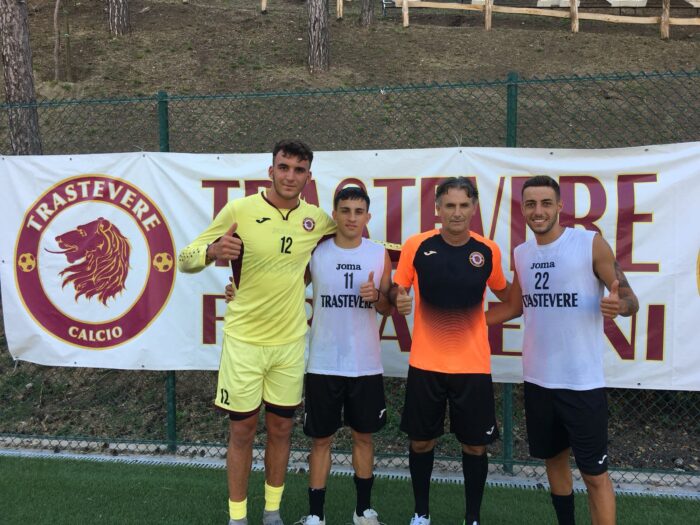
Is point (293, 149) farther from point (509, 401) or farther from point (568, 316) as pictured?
point (509, 401)

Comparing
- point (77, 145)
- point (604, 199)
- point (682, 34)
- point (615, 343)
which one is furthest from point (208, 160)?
point (682, 34)

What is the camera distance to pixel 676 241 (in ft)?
10.7

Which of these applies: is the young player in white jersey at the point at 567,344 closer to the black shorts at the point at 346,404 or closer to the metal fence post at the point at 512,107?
the black shorts at the point at 346,404

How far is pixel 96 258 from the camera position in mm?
3910

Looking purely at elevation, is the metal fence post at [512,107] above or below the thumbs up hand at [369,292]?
above

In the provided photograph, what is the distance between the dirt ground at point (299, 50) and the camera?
37.8 ft

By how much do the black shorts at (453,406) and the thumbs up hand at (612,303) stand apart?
640mm

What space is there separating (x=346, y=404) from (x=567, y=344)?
1.13 meters

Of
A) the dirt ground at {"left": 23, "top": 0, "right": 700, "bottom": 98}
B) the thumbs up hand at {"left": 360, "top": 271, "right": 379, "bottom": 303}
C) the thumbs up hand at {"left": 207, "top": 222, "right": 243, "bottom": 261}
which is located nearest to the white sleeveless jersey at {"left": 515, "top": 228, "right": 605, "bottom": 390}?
the thumbs up hand at {"left": 360, "top": 271, "right": 379, "bottom": 303}

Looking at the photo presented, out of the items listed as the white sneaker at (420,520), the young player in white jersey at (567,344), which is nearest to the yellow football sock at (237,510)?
the white sneaker at (420,520)

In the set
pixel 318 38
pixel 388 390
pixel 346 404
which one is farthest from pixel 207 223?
pixel 318 38

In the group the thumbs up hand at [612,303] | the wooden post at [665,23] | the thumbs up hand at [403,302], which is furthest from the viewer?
the wooden post at [665,23]

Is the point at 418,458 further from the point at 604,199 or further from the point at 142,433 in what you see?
the point at 142,433

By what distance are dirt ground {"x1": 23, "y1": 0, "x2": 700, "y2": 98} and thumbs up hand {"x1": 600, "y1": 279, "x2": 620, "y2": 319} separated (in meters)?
9.69
